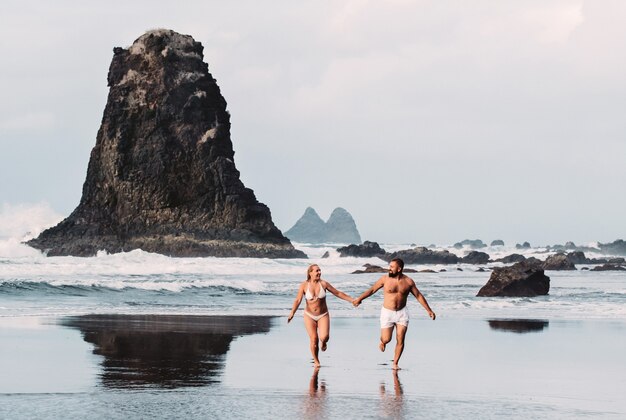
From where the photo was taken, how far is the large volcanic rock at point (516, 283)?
35.7 meters

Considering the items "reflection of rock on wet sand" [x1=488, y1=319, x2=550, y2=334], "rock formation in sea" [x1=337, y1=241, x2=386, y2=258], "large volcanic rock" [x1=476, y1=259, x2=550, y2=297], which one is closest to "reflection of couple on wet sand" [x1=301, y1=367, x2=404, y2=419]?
"reflection of rock on wet sand" [x1=488, y1=319, x2=550, y2=334]

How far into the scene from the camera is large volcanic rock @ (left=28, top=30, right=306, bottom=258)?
101 meters

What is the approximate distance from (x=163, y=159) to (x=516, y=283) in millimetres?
71293

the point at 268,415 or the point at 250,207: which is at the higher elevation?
the point at 250,207

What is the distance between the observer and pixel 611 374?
47.2ft

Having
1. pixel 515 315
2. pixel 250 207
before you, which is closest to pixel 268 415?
pixel 515 315

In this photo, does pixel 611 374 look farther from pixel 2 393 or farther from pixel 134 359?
pixel 2 393

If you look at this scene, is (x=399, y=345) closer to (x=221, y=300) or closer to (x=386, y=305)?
(x=386, y=305)

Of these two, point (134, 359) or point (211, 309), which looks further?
point (211, 309)

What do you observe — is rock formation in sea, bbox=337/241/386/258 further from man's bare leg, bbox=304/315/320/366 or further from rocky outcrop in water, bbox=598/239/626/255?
man's bare leg, bbox=304/315/320/366

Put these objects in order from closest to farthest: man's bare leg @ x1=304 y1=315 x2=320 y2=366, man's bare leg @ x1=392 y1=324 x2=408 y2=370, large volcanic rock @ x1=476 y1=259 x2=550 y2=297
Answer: man's bare leg @ x1=392 y1=324 x2=408 y2=370 < man's bare leg @ x1=304 y1=315 x2=320 y2=366 < large volcanic rock @ x1=476 y1=259 x2=550 y2=297

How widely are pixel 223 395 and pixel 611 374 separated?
5414 mm

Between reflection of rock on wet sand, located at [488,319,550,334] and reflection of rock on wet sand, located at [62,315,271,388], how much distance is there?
4756mm

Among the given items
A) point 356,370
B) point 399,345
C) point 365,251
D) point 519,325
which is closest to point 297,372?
point 356,370
